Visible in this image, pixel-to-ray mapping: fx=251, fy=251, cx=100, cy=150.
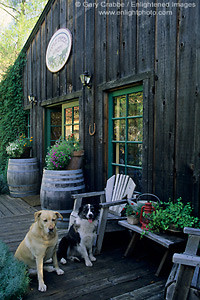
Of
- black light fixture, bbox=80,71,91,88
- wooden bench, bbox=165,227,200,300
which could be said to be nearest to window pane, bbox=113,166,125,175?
black light fixture, bbox=80,71,91,88

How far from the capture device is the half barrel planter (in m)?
3.75

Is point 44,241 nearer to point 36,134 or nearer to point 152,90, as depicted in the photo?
point 152,90

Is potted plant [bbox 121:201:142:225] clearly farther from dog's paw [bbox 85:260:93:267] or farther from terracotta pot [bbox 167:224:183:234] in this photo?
dog's paw [bbox 85:260:93:267]

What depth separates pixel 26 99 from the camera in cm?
718

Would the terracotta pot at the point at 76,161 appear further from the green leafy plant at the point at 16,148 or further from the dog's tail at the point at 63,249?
the green leafy plant at the point at 16,148

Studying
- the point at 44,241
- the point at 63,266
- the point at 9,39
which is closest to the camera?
the point at 44,241

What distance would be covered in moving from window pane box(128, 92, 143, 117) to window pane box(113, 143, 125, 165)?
495 mm

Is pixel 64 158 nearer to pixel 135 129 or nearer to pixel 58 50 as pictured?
pixel 135 129

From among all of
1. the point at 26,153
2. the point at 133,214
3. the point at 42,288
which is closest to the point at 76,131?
the point at 26,153

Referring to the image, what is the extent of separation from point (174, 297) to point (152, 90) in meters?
2.18

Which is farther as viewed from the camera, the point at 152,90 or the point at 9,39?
the point at 9,39

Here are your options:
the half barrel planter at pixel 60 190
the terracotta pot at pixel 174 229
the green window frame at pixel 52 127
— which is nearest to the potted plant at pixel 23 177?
the green window frame at pixel 52 127

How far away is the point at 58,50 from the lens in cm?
525

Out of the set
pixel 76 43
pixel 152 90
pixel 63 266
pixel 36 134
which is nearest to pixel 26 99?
pixel 36 134
